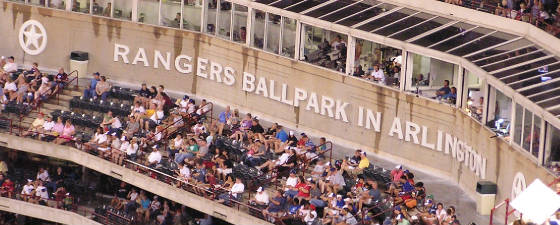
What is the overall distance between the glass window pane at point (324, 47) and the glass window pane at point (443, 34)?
271cm

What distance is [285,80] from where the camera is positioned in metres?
46.4

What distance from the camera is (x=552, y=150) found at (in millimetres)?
37500

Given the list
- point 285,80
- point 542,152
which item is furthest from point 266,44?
point 542,152

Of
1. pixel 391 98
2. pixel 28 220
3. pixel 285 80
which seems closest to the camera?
pixel 391 98

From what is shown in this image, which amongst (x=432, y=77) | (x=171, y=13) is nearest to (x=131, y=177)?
(x=171, y=13)

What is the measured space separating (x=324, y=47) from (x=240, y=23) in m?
3.74

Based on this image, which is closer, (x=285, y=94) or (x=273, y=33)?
(x=285, y=94)

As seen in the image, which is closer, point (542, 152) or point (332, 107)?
point (542, 152)

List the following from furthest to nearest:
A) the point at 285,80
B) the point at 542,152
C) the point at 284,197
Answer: the point at 285,80, the point at 284,197, the point at 542,152

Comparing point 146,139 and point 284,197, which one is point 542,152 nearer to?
point 284,197

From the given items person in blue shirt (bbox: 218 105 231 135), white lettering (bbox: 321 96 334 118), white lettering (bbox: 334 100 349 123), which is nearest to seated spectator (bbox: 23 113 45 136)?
person in blue shirt (bbox: 218 105 231 135)

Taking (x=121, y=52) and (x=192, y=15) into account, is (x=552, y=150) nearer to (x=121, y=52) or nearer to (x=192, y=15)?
(x=192, y=15)

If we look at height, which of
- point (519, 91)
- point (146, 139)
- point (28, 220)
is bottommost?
point (28, 220)

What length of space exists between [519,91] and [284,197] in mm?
6411
